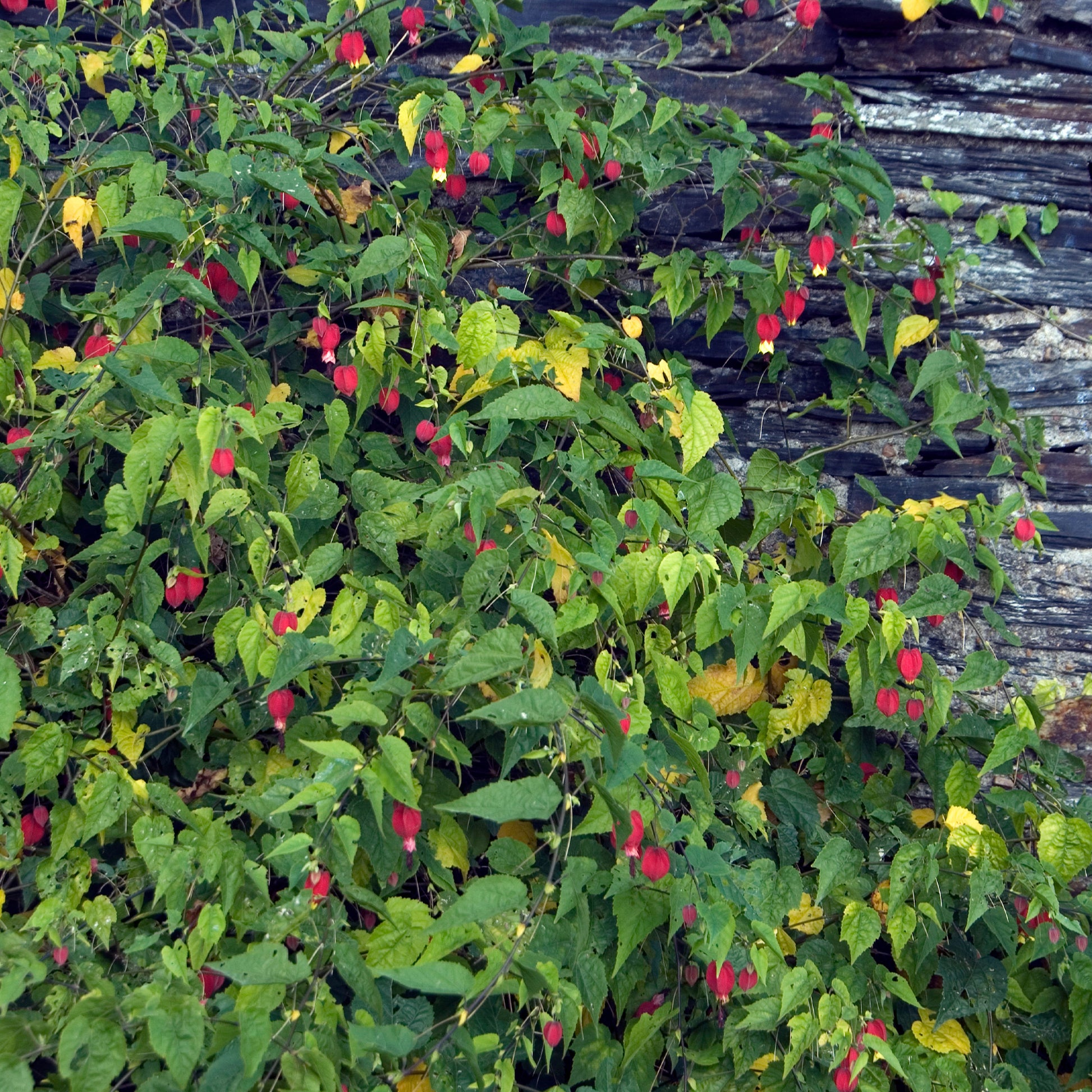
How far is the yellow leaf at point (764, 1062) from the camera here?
1.99 m

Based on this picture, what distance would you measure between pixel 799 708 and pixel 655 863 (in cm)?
87

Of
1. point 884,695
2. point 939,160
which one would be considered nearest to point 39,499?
point 884,695

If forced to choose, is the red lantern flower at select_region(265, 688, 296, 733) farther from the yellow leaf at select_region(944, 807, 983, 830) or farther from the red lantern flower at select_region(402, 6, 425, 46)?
the red lantern flower at select_region(402, 6, 425, 46)

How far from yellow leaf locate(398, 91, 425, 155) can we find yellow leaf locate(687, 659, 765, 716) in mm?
1414

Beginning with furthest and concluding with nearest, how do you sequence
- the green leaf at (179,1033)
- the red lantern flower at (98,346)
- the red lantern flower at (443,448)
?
the red lantern flower at (443,448), the red lantern flower at (98,346), the green leaf at (179,1033)

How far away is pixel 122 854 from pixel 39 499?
77cm

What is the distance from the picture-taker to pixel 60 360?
7.20 ft

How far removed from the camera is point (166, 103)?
2.21m

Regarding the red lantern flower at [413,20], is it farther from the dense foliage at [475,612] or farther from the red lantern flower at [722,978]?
the red lantern flower at [722,978]

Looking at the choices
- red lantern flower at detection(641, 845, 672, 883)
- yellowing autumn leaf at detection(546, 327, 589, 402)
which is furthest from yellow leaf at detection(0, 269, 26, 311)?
red lantern flower at detection(641, 845, 672, 883)

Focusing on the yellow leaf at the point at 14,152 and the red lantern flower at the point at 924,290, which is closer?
the yellow leaf at the point at 14,152

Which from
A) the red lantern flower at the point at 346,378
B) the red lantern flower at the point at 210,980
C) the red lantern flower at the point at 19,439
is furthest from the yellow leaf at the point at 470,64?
the red lantern flower at the point at 210,980

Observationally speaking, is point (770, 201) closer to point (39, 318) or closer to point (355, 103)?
point (355, 103)

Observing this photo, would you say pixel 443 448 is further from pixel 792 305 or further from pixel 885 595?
pixel 885 595
